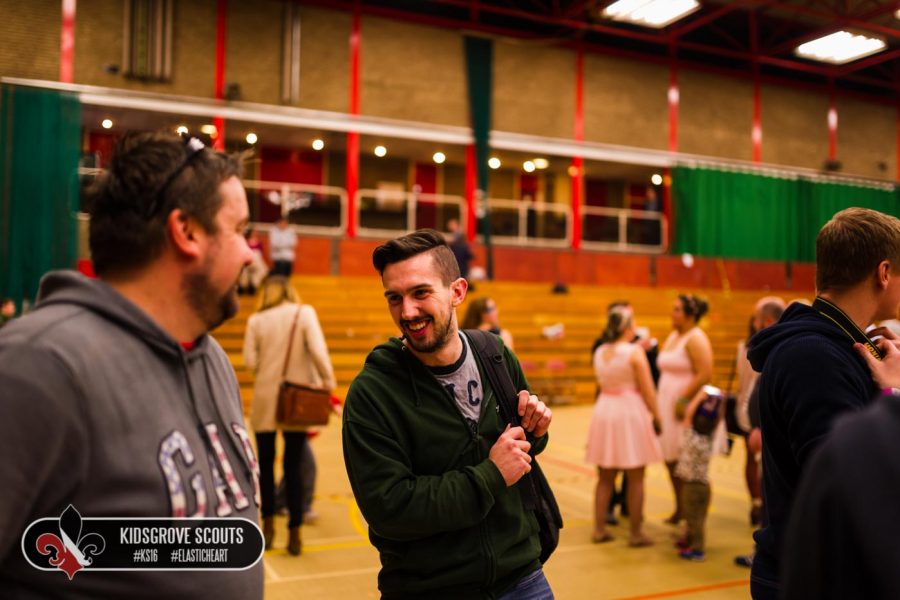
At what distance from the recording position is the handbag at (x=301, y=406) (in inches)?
198

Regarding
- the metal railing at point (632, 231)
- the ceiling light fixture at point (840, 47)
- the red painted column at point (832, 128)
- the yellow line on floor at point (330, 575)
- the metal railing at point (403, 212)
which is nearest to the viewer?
the yellow line on floor at point (330, 575)

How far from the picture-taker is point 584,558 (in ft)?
17.1

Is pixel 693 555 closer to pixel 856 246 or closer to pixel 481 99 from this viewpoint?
pixel 856 246

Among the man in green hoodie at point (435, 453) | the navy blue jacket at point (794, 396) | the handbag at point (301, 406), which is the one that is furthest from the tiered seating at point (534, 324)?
the navy blue jacket at point (794, 396)

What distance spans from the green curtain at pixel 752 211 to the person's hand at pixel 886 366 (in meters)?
18.5

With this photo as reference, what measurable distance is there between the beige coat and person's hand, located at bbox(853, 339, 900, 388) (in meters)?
3.76

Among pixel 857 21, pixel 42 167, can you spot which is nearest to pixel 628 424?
pixel 42 167

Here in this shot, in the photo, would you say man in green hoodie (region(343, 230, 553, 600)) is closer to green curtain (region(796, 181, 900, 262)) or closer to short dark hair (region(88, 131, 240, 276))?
short dark hair (region(88, 131, 240, 276))

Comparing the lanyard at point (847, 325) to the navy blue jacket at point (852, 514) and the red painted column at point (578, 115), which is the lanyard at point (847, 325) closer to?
the navy blue jacket at point (852, 514)

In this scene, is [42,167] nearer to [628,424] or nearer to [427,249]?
[628,424]

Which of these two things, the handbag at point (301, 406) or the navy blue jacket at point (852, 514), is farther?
the handbag at point (301, 406)

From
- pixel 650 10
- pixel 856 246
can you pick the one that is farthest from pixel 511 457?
pixel 650 10

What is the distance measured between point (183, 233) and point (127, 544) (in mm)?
546

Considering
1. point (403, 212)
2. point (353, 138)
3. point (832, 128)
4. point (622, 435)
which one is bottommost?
point (622, 435)
